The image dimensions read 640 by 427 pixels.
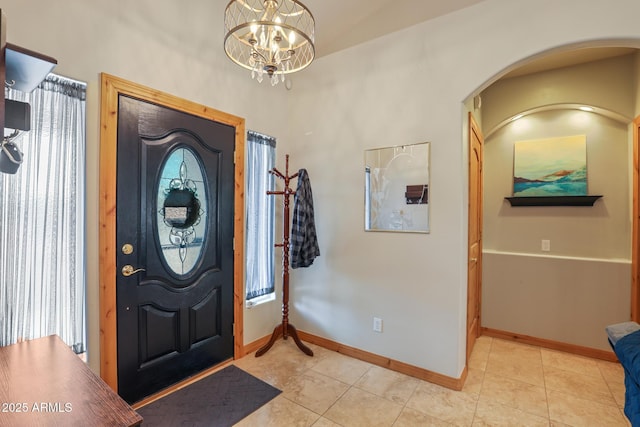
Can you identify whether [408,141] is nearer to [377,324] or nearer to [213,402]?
[377,324]

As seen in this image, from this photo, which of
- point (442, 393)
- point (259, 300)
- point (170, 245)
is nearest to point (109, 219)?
point (170, 245)

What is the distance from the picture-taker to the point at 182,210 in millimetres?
2330

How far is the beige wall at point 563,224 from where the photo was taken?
284cm

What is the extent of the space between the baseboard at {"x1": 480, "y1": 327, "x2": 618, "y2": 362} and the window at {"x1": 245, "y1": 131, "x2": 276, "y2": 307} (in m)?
2.51

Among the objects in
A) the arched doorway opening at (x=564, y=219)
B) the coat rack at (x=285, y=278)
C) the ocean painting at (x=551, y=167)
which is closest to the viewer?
the arched doorway opening at (x=564, y=219)

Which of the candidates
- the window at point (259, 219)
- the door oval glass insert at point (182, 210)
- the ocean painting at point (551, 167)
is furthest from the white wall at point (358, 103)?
the ocean painting at point (551, 167)

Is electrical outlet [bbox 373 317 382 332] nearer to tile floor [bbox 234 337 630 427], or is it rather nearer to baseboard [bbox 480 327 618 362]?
tile floor [bbox 234 337 630 427]

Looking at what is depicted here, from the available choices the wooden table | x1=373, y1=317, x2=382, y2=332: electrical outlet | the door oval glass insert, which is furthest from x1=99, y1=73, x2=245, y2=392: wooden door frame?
x1=373, y1=317, x2=382, y2=332: electrical outlet

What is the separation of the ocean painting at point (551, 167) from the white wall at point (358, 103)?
4.59 feet

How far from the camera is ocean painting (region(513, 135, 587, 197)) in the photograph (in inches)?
119

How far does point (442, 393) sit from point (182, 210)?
2421 millimetres

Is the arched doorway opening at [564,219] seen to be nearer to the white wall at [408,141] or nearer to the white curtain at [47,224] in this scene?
the white wall at [408,141]

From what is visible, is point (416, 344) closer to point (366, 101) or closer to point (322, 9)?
point (366, 101)

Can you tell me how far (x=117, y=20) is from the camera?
1960 mm
